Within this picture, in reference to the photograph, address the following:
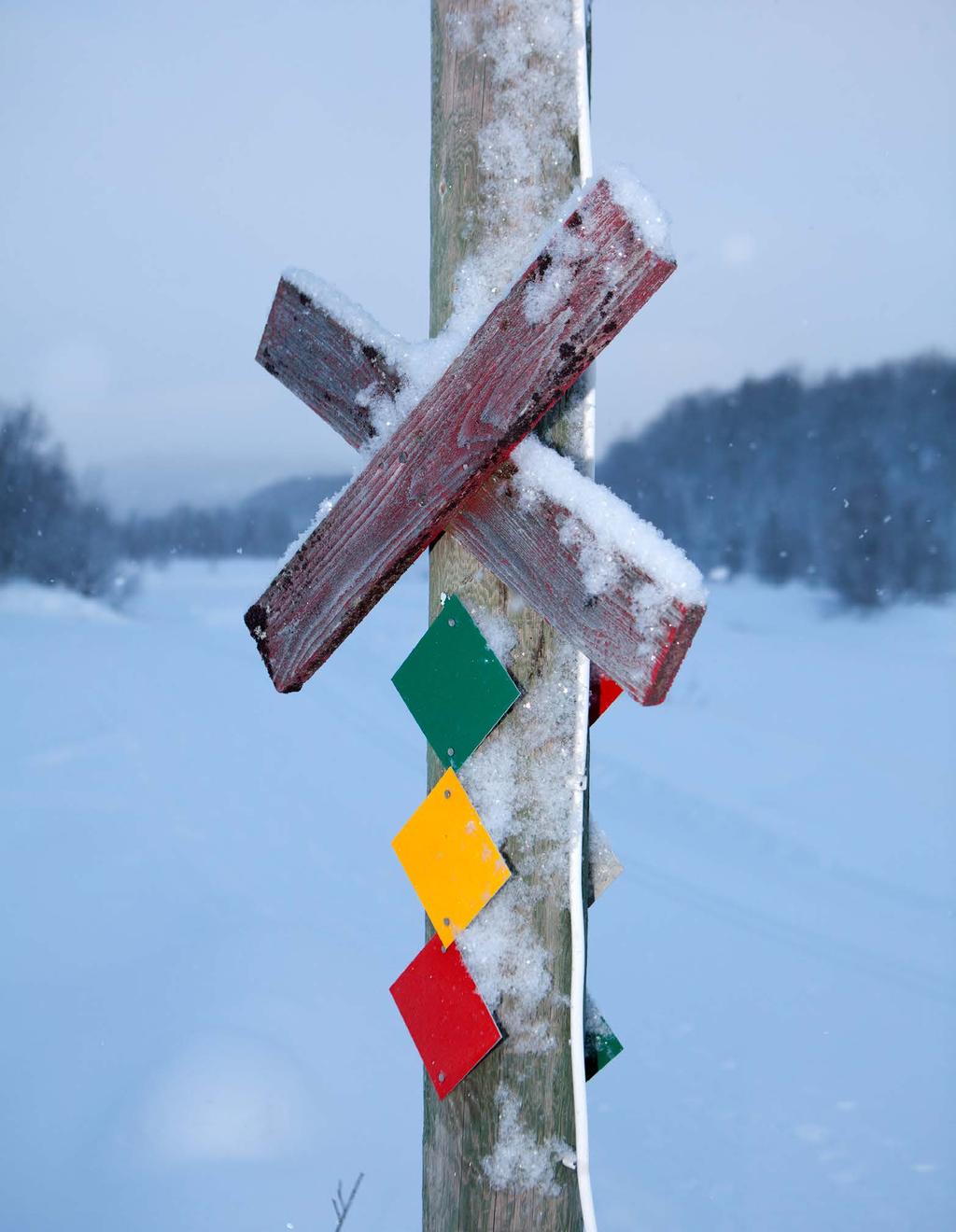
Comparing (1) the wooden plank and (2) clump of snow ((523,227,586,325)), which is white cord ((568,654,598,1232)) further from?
(2) clump of snow ((523,227,586,325))

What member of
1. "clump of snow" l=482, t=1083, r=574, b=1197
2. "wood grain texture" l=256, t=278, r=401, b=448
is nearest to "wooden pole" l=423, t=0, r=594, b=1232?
"clump of snow" l=482, t=1083, r=574, b=1197

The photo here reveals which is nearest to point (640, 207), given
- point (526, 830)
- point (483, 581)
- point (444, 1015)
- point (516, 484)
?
point (516, 484)

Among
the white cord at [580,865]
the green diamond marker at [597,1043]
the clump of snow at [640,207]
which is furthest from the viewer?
the green diamond marker at [597,1043]

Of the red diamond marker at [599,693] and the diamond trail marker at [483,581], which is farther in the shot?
the red diamond marker at [599,693]

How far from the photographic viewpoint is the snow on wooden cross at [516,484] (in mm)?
924

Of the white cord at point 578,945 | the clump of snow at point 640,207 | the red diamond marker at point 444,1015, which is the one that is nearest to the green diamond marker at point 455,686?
the white cord at point 578,945

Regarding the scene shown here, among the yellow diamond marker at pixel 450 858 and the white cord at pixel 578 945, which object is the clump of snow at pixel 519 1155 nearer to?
the white cord at pixel 578 945

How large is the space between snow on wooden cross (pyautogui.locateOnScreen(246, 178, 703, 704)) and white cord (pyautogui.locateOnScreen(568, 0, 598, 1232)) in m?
0.12

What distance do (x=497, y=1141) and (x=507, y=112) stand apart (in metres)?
1.26

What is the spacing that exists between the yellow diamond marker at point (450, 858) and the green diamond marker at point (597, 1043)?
218 mm

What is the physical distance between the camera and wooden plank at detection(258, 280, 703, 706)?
93cm

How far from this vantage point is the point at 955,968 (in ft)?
14.7

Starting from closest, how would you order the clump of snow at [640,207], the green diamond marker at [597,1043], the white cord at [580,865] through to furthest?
the clump of snow at [640,207], the white cord at [580,865], the green diamond marker at [597,1043]

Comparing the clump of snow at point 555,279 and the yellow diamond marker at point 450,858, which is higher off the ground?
the clump of snow at point 555,279
